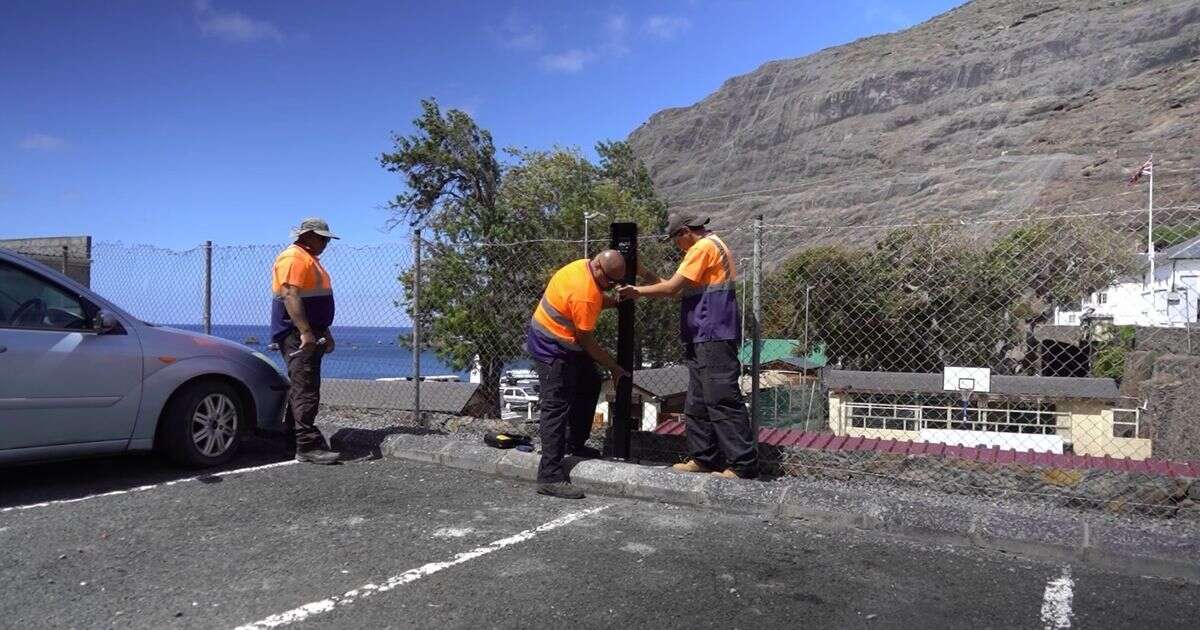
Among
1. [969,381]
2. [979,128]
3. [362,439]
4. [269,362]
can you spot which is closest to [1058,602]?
[362,439]

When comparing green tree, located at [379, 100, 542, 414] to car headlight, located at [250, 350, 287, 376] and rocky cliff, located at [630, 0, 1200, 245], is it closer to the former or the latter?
car headlight, located at [250, 350, 287, 376]

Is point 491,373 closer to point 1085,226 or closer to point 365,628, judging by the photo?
point 1085,226

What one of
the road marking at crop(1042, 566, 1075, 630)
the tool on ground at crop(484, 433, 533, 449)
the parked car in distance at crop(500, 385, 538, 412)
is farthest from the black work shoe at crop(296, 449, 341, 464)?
the parked car in distance at crop(500, 385, 538, 412)

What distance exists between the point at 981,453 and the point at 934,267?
3.74 meters

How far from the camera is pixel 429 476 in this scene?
6312 mm

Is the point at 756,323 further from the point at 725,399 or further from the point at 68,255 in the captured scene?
the point at 68,255

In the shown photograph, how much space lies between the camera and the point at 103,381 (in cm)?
559

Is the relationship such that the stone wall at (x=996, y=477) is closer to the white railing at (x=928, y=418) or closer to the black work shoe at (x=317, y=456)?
the black work shoe at (x=317, y=456)

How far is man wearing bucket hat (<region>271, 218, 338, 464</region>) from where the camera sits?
6.15m

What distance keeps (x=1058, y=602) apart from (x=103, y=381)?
578cm

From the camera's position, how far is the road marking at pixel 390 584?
350 cm

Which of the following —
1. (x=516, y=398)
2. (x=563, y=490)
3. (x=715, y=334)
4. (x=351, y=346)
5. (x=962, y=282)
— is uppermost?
(x=962, y=282)

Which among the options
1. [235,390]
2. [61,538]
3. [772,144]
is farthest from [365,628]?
[772,144]

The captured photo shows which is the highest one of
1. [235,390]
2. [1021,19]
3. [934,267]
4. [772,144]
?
[1021,19]
